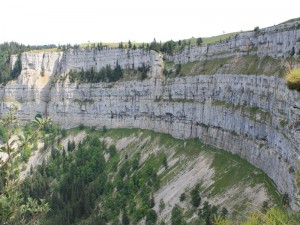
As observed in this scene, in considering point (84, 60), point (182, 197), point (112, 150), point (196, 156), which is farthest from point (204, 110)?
point (84, 60)

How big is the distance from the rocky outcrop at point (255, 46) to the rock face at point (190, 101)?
0.70ft

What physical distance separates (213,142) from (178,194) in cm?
1688

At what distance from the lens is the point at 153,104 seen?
125875mm

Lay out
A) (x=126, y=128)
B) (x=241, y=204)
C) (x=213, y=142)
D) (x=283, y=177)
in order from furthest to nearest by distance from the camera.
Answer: (x=126, y=128) < (x=213, y=142) < (x=241, y=204) < (x=283, y=177)

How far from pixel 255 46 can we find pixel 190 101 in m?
27.8

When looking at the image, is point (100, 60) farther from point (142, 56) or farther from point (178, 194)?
point (178, 194)

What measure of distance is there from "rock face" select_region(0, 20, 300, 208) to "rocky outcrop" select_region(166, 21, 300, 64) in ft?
0.70

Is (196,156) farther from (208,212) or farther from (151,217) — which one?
(208,212)

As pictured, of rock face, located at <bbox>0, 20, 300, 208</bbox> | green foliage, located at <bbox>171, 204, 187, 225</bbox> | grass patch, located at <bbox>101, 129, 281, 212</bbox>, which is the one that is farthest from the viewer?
green foliage, located at <bbox>171, 204, 187, 225</bbox>

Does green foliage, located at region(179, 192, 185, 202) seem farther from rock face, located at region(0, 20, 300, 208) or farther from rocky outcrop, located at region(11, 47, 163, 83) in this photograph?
rocky outcrop, located at region(11, 47, 163, 83)

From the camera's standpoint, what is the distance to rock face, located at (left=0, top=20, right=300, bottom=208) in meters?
57.8

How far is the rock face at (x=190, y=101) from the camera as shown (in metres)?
57.8

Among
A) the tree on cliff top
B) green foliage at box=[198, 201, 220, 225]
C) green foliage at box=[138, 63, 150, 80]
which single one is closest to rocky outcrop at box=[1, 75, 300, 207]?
green foliage at box=[138, 63, 150, 80]

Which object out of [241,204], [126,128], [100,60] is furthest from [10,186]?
[100,60]
